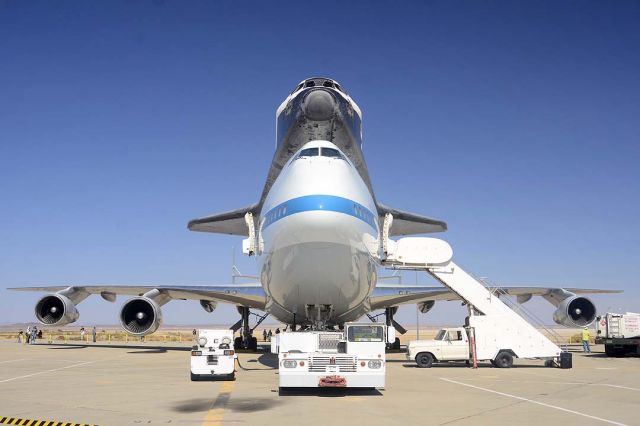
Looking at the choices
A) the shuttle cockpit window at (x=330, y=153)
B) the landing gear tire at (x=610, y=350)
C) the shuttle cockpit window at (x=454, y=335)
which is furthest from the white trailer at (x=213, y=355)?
the landing gear tire at (x=610, y=350)

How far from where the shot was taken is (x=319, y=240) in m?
13.6

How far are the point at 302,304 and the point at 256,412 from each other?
5802 millimetres

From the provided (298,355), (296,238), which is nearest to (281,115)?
(296,238)

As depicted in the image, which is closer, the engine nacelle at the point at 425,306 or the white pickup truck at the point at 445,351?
the white pickup truck at the point at 445,351

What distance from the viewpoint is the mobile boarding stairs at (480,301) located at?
1727 centimetres

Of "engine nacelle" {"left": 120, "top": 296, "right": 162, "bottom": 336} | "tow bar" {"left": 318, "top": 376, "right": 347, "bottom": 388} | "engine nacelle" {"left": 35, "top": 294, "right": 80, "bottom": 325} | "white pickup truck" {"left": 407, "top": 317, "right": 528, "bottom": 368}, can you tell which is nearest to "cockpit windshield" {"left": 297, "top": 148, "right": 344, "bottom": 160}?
"tow bar" {"left": 318, "top": 376, "right": 347, "bottom": 388}

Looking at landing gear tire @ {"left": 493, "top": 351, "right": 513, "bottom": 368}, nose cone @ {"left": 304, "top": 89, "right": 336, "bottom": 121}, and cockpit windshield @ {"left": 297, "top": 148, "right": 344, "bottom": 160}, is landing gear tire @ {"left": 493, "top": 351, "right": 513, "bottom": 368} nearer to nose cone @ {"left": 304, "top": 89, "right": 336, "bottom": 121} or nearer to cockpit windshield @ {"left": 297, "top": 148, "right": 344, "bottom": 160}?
cockpit windshield @ {"left": 297, "top": 148, "right": 344, "bottom": 160}

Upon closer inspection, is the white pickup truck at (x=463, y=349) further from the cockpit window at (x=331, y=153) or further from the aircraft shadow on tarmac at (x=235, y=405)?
the aircraft shadow on tarmac at (x=235, y=405)

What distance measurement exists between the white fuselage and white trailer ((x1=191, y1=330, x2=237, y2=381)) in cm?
189

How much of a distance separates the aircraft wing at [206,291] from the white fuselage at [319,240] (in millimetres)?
7194

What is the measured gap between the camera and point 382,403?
1059 centimetres

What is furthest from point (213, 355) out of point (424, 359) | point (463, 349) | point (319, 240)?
point (463, 349)

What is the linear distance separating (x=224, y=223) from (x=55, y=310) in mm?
9375

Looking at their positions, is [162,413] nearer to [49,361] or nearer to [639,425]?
[639,425]
